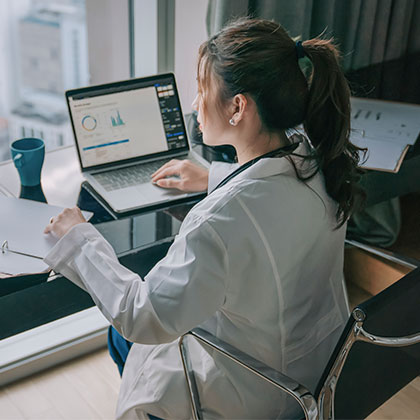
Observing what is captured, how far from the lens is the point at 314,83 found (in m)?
1.07

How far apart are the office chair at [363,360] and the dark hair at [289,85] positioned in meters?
0.23

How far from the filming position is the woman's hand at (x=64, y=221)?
4.09ft

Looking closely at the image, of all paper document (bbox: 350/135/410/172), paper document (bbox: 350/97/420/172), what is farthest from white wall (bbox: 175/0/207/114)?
paper document (bbox: 350/135/410/172)

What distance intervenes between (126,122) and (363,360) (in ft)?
3.13

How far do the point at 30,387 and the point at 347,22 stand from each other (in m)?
1.70

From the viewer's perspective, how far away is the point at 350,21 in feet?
7.17

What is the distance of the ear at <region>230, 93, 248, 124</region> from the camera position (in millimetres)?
1078

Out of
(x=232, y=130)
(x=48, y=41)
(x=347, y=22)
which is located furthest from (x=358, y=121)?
(x=48, y=41)

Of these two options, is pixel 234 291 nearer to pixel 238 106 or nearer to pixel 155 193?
pixel 238 106

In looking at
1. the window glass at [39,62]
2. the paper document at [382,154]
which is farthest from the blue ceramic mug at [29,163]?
the paper document at [382,154]

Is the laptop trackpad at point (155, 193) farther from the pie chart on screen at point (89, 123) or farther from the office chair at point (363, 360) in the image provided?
the office chair at point (363, 360)

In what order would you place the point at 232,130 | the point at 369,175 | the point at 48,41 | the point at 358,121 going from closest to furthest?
the point at 232,130 → the point at 369,175 → the point at 358,121 → the point at 48,41

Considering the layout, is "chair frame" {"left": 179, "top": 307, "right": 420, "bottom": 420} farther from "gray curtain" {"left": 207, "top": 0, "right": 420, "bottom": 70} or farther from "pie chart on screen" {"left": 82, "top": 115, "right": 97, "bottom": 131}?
"gray curtain" {"left": 207, "top": 0, "right": 420, "bottom": 70}

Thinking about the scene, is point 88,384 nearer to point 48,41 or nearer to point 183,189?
point 183,189
